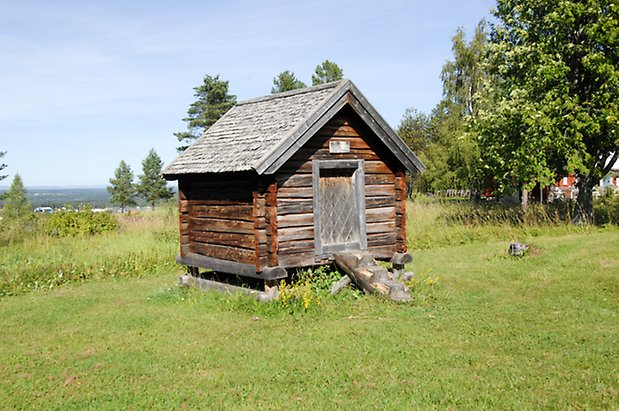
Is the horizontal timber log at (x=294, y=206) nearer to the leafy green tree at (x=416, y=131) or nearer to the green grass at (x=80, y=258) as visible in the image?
the green grass at (x=80, y=258)

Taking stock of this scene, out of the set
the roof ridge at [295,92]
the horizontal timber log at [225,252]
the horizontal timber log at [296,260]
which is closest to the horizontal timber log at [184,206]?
the horizontal timber log at [225,252]

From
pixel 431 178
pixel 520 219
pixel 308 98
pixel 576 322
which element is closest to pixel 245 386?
pixel 576 322

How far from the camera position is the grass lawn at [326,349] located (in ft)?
22.9

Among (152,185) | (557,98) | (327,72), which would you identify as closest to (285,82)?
(327,72)

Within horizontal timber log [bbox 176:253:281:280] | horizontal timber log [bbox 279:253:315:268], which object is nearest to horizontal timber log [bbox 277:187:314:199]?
horizontal timber log [bbox 279:253:315:268]

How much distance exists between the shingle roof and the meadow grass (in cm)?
284

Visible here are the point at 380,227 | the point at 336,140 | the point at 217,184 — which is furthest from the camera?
the point at 380,227

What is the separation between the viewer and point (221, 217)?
1259cm

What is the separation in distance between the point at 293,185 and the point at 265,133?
4.24ft

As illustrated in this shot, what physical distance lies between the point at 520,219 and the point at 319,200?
1421 cm

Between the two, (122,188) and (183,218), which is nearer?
(183,218)

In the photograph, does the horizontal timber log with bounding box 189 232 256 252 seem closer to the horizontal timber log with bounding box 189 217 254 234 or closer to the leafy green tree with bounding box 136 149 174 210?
the horizontal timber log with bounding box 189 217 254 234

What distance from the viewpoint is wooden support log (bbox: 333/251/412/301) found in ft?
37.2

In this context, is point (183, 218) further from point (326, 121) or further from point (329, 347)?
point (329, 347)
